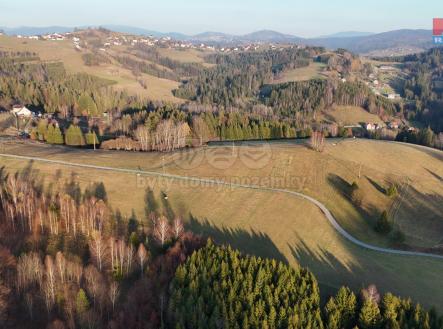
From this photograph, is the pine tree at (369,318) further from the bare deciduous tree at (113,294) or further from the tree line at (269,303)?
the bare deciduous tree at (113,294)

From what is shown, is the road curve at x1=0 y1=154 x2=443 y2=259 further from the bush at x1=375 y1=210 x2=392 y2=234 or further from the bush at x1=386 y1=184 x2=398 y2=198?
the bush at x1=386 y1=184 x2=398 y2=198

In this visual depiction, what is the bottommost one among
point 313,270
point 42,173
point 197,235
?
point 313,270

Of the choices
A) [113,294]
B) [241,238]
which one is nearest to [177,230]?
[241,238]

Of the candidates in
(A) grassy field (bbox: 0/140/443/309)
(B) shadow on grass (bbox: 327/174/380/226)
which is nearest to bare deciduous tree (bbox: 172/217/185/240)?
(A) grassy field (bbox: 0/140/443/309)

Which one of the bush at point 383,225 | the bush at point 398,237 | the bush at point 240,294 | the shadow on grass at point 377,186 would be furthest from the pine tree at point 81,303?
the shadow on grass at point 377,186

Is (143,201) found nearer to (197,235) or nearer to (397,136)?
(197,235)

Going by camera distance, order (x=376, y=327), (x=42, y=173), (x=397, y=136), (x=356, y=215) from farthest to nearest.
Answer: (x=397, y=136) < (x=42, y=173) < (x=356, y=215) < (x=376, y=327)

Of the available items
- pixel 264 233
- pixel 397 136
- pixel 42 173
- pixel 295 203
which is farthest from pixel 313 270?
pixel 397 136
